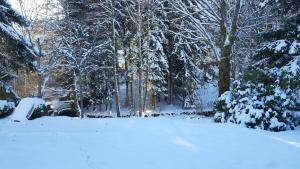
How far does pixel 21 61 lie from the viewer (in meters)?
15.2

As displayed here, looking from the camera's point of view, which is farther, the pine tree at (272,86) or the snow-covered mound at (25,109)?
the snow-covered mound at (25,109)

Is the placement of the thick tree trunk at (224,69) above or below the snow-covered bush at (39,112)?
above

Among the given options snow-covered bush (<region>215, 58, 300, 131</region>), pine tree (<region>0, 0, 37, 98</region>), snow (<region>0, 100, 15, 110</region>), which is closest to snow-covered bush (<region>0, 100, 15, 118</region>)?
snow (<region>0, 100, 15, 110</region>)

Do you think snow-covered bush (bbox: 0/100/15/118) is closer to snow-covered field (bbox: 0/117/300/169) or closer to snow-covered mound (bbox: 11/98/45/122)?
snow-covered mound (bbox: 11/98/45/122)

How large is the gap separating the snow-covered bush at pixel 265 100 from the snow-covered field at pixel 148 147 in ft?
1.59

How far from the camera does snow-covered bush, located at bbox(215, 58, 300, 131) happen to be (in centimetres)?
1056

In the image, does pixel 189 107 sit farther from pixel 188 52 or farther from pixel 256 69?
pixel 256 69

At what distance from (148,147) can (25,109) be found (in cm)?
695

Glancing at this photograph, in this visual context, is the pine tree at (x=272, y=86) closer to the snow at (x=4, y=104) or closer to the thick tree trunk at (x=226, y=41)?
the thick tree trunk at (x=226, y=41)

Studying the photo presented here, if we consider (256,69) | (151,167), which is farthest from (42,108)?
(151,167)

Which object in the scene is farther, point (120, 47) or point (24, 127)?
point (120, 47)

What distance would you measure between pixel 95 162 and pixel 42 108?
8.31 m

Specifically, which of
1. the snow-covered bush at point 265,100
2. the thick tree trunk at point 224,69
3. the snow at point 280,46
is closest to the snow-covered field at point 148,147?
the snow-covered bush at point 265,100

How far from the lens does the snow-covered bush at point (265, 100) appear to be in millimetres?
10562
